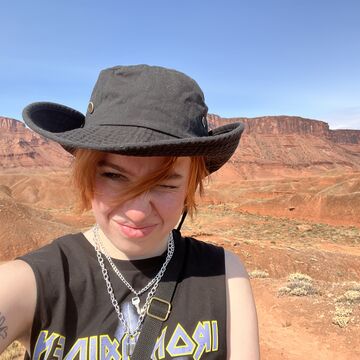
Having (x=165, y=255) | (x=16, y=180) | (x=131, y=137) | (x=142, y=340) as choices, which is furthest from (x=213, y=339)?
(x=16, y=180)

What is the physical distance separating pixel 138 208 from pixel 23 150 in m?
120

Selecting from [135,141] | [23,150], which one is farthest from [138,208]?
[23,150]

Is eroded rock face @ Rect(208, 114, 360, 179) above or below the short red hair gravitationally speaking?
above

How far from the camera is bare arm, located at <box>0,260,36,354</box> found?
1.12 metres

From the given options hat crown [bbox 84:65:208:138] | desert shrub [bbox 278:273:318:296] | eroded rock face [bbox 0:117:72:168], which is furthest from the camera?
eroded rock face [bbox 0:117:72:168]

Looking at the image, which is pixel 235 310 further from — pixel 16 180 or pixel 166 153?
pixel 16 180

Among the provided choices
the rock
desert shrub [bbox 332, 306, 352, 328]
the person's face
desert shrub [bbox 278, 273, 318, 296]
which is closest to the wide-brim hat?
the person's face

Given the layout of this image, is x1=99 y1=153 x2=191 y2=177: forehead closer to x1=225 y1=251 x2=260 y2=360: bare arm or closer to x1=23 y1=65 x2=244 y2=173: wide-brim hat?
x1=23 y1=65 x2=244 y2=173: wide-brim hat

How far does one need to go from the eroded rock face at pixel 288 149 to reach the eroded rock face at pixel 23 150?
51.2m

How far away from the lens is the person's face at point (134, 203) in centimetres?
131

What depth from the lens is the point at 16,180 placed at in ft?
205

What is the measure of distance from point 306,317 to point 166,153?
7.51m

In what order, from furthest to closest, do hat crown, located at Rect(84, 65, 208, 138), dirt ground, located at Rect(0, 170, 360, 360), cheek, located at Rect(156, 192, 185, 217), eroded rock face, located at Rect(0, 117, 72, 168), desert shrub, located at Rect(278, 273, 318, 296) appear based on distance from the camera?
1. eroded rock face, located at Rect(0, 117, 72, 168)
2. desert shrub, located at Rect(278, 273, 318, 296)
3. dirt ground, located at Rect(0, 170, 360, 360)
4. cheek, located at Rect(156, 192, 185, 217)
5. hat crown, located at Rect(84, 65, 208, 138)

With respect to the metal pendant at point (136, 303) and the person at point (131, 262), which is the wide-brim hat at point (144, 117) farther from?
the metal pendant at point (136, 303)
